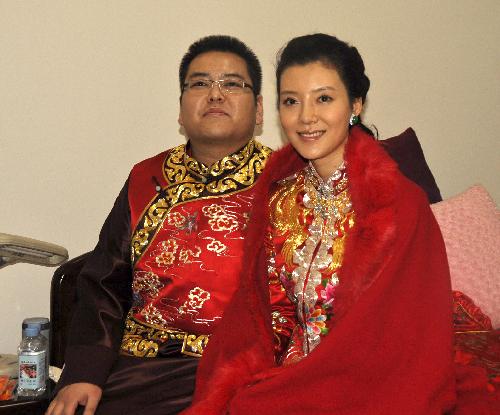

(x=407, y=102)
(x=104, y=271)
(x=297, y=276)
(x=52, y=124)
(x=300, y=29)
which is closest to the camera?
(x=297, y=276)

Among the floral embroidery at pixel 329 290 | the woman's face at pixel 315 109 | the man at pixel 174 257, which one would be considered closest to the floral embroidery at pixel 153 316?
the man at pixel 174 257

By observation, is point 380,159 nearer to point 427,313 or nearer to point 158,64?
point 427,313

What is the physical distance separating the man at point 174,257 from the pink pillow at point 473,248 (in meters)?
0.66

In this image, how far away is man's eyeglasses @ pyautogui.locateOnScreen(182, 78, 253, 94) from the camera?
6.13 ft

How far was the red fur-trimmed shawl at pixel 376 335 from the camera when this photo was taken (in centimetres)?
134

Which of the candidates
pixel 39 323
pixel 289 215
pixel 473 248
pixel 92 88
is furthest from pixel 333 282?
pixel 92 88

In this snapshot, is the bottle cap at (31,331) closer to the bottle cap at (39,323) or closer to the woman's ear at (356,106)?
the bottle cap at (39,323)

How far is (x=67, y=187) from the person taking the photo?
2217 mm

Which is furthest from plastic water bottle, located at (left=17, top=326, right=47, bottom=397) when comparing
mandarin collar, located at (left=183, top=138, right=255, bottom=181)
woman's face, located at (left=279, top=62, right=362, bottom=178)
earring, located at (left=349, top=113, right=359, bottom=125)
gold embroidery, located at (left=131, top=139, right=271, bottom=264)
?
earring, located at (left=349, top=113, right=359, bottom=125)

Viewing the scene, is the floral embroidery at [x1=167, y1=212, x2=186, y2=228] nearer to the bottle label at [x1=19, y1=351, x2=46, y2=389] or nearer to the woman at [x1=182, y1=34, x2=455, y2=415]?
the woman at [x1=182, y1=34, x2=455, y2=415]

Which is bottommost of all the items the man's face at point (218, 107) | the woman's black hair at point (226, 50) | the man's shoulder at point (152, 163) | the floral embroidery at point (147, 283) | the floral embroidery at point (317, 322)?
the floral embroidery at point (317, 322)

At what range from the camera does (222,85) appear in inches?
73.7

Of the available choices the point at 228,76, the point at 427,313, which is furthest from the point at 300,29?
the point at 427,313

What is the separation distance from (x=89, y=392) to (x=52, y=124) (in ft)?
3.10
